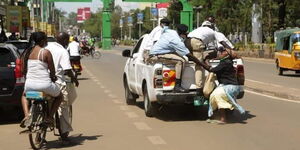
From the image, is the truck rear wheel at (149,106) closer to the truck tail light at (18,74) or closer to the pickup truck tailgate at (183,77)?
the pickup truck tailgate at (183,77)

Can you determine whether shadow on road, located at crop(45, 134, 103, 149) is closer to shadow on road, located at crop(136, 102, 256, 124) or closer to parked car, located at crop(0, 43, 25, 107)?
parked car, located at crop(0, 43, 25, 107)

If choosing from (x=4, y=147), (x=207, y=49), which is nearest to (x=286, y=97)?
(x=207, y=49)

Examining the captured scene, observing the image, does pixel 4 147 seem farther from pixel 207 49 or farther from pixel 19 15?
pixel 19 15

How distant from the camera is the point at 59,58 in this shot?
27.9 ft

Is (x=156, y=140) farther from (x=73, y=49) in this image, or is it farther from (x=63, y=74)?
(x=73, y=49)

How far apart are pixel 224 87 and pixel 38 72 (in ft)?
13.9

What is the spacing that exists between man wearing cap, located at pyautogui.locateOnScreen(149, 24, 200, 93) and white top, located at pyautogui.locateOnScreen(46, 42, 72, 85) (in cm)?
325

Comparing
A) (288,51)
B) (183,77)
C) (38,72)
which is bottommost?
(183,77)

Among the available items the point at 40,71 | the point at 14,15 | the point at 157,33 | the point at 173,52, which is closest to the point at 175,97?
the point at 173,52

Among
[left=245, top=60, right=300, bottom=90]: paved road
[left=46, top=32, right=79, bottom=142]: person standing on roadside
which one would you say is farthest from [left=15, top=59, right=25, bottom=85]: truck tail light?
[left=245, top=60, right=300, bottom=90]: paved road

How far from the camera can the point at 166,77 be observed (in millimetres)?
11203

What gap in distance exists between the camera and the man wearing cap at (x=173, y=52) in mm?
11320

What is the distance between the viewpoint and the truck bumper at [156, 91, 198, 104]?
11180 millimetres

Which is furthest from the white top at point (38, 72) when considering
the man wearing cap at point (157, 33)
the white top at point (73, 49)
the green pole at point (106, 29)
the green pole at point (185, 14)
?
the green pole at point (106, 29)
